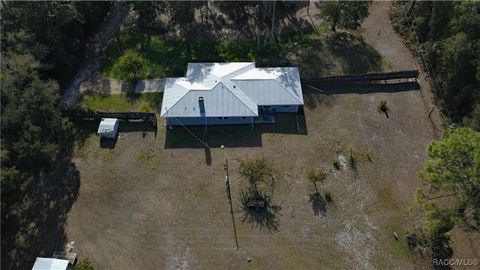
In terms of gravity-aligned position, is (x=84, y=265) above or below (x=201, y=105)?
below

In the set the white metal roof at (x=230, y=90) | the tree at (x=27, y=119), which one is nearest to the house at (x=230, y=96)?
the white metal roof at (x=230, y=90)

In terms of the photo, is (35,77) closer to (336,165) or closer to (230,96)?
(230,96)

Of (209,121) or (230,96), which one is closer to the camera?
(230,96)

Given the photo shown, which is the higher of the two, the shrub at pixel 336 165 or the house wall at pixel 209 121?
the house wall at pixel 209 121

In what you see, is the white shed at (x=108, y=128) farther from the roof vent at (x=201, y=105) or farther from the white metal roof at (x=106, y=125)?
the roof vent at (x=201, y=105)

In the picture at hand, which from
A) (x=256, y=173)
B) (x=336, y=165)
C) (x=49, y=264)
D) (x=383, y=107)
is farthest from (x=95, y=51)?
(x=383, y=107)

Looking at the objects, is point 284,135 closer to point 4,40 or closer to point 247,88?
point 247,88
